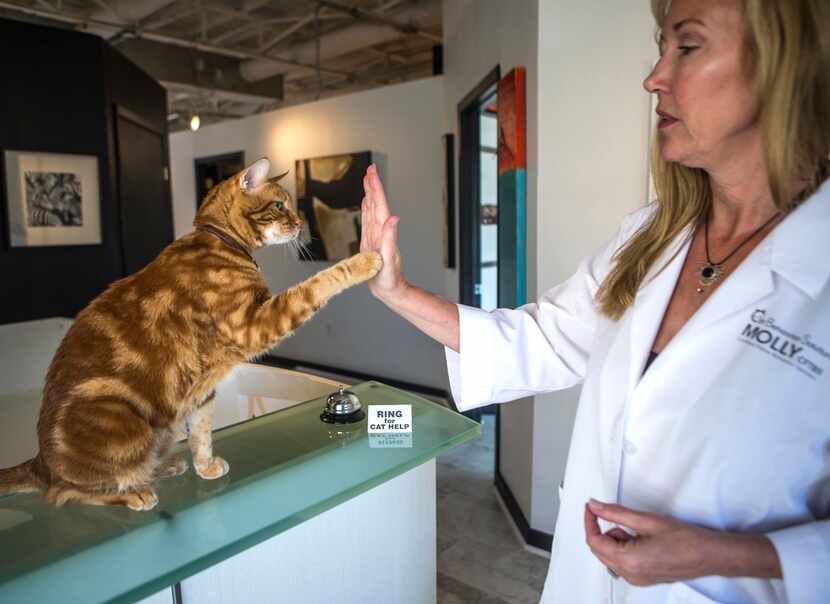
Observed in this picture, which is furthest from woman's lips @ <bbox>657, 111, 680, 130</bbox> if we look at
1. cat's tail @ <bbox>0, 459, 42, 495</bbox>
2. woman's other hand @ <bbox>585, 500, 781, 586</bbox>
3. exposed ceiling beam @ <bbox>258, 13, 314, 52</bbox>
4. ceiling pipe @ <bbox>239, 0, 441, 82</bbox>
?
exposed ceiling beam @ <bbox>258, 13, 314, 52</bbox>

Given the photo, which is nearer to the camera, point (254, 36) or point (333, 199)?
point (333, 199)

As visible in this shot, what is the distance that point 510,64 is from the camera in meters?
2.76

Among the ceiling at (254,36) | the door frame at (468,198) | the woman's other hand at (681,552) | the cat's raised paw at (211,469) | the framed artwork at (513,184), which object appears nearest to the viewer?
the woman's other hand at (681,552)

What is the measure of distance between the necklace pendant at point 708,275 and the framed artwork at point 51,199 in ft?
13.0

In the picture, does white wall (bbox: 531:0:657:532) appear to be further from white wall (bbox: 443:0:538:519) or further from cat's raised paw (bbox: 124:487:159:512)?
cat's raised paw (bbox: 124:487:159:512)

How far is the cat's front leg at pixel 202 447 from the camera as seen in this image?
1110mm

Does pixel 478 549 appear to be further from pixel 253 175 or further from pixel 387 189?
pixel 387 189

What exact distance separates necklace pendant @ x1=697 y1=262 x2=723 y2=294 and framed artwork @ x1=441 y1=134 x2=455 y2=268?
3.51 m

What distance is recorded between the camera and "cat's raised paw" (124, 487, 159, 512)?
→ 98 centimetres

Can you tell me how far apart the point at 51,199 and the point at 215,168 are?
3201 mm

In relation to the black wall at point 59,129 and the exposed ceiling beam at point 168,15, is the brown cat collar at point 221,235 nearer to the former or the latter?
the black wall at point 59,129

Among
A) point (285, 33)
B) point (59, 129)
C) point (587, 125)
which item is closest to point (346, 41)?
point (285, 33)

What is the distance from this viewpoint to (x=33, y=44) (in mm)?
3480

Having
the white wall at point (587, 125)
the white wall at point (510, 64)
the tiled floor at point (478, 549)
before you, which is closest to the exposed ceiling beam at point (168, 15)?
the white wall at point (510, 64)
